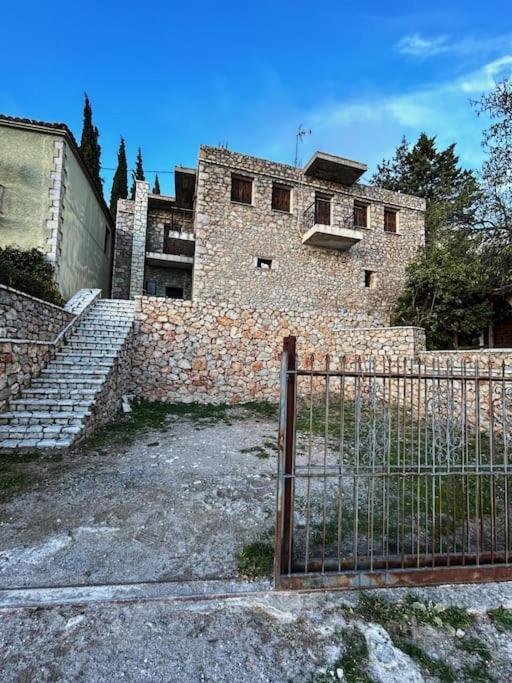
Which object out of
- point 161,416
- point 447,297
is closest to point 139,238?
point 161,416

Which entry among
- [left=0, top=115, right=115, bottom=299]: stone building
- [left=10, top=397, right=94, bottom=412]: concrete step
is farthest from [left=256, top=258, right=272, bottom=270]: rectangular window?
[left=10, top=397, right=94, bottom=412]: concrete step

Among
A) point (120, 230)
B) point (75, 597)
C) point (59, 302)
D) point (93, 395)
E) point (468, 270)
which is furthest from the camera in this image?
point (120, 230)

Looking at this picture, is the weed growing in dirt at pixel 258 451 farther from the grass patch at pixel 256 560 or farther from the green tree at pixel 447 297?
the green tree at pixel 447 297

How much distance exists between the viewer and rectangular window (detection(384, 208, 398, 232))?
52.2 feet

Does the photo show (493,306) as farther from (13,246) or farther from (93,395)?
(13,246)

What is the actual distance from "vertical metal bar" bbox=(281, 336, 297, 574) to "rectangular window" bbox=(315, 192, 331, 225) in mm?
13573

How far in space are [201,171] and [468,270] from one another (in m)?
11.0

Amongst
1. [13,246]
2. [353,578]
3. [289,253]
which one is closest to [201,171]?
[289,253]

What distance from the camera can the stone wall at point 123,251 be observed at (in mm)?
15289

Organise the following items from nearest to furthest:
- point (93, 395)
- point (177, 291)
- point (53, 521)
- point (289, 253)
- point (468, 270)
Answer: point (53, 521)
point (93, 395)
point (468, 270)
point (289, 253)
point (177, 291)

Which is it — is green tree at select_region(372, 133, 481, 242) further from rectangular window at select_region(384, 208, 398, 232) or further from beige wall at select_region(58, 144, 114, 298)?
beige wall at select_region(58, 144, 114, 298)

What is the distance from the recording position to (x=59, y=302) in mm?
8750

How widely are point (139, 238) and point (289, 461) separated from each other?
15.0 metres

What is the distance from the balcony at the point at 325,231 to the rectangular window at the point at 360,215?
38 centimetres
